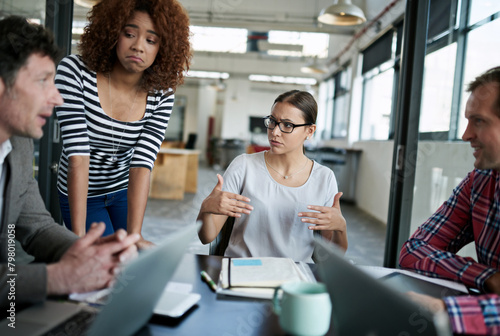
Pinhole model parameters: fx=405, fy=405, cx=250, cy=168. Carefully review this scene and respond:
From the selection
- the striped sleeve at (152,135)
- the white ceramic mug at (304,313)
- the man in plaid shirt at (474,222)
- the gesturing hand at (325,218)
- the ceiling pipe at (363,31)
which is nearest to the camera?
the white ceramic mug at (304,313)

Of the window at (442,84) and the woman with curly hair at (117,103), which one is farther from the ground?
the window at (442,84)

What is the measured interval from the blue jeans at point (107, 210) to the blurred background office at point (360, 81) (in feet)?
2.26

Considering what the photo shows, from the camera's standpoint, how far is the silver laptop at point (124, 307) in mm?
568

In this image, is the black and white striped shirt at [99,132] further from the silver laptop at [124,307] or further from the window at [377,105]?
the window at [377,105]

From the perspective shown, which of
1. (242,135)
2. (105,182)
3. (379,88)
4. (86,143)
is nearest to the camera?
(86,143)

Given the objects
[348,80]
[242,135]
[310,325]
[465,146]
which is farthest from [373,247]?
[242,135]

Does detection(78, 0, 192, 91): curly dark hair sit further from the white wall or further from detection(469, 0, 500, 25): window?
the white wall

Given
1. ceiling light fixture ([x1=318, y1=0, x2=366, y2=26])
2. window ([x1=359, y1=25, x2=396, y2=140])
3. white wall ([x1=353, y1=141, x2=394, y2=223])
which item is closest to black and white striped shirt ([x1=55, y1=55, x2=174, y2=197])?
ceiling light fixture ([x1=318, y1=0, x2=366, y2=26])

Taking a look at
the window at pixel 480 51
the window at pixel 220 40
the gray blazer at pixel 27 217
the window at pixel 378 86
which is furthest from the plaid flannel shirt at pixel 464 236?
the window at pixel 220 40

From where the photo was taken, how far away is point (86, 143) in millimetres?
1496

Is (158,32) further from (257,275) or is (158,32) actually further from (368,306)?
(368,306)

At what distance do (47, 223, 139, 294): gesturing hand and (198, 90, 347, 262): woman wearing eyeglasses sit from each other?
62cm

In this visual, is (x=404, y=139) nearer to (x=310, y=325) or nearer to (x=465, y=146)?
(x=465, y=146)

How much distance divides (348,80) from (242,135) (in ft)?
21.7
